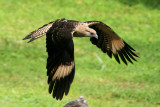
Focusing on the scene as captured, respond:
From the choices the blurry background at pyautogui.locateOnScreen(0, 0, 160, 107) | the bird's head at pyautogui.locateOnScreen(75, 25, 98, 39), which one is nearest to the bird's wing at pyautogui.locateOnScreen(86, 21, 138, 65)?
the bird's head at pyautogui.locateOnScreen(75, 25, 98, 39)

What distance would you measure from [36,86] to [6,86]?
2.11 feet

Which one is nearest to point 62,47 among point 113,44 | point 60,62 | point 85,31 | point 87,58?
point 60,62

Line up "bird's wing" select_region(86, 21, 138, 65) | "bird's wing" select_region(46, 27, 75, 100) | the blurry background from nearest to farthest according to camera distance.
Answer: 1. "bird's wing" select_region(46, 27, 75, 100)
2. "bird's wing" select_region(86, 21, 138, 65)
3. the blurry background

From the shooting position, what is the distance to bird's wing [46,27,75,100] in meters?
6.24

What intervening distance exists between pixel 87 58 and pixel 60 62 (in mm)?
4931

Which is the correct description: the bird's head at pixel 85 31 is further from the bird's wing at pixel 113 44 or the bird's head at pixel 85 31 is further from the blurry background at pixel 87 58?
the blurry background at pixel 87 58

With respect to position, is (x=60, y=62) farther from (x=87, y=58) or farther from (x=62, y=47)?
(x=87, y=58)

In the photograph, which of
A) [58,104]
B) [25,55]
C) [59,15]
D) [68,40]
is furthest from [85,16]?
[68,40]

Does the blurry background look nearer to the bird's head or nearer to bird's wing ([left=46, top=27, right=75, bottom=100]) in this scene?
the bird's head

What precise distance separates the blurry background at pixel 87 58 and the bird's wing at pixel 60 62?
1.70m

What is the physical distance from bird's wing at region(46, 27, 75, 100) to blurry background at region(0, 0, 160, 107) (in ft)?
5.58

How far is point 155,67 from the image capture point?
1119cm

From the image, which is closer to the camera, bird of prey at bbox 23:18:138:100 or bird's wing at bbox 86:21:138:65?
bird of prey at bbox 23:18:138:100

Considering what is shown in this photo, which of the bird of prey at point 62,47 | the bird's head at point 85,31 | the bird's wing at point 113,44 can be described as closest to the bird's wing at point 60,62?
the bird of prey at point 62,47
